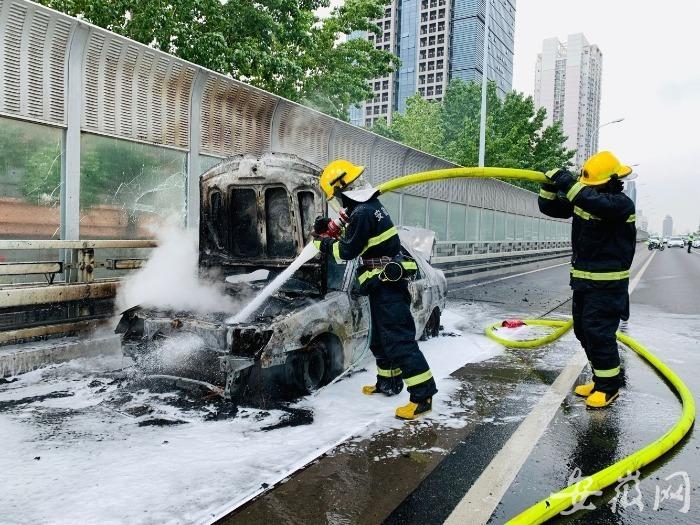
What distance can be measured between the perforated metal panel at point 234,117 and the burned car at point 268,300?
3.95 meters

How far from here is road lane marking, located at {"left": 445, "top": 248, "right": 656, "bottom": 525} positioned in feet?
9.48

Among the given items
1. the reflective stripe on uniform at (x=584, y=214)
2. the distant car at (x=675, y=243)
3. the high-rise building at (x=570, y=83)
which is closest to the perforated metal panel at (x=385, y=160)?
the reflective stripe on uniform at (x=584, y=214)

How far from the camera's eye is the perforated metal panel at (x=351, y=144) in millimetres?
12812

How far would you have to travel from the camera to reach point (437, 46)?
13262cm

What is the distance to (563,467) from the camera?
3.50 m

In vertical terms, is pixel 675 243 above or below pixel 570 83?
below

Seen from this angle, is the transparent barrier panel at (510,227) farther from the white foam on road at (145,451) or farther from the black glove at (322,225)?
the black glove at (322,225)

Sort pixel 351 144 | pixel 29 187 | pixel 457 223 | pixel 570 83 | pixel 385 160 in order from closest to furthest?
pixel 29 187, pixel 351 144, pixel 385 160, pixel 457 223, pixel 570 83

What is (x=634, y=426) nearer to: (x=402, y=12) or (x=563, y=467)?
(x=563, y=467)

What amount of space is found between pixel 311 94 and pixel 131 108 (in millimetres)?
15504

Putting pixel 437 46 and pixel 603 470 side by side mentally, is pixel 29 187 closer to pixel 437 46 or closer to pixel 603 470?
pixel 603 470

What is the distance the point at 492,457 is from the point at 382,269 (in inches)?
64.9

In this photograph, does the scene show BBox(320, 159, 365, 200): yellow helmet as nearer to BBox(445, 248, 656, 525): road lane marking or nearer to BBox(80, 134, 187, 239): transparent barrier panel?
BBox(445, 248, 656, 525): road lane marking

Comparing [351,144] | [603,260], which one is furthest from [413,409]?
[351,144]
